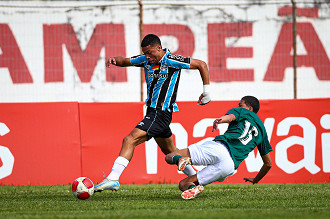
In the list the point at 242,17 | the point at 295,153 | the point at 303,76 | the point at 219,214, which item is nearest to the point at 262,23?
the point at 242,17

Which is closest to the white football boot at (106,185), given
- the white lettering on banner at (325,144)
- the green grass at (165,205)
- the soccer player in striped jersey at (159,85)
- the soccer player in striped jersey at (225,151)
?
the green grass at (165,205)

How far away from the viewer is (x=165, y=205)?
20.4 feet

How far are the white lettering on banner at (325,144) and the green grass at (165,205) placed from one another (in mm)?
1705

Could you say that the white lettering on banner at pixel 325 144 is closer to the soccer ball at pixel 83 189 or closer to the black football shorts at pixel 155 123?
the black football shorts at pixel 155 123

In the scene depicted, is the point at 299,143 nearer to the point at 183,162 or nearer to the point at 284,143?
the point at 284,143

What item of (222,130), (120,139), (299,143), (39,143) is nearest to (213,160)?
(222,130)

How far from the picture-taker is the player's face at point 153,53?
23.4 feet

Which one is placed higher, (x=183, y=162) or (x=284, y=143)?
(x=183, y=162)

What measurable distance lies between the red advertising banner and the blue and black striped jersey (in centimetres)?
236

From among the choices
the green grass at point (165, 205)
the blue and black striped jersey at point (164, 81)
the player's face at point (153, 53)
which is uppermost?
the player's face at point (153, 53)

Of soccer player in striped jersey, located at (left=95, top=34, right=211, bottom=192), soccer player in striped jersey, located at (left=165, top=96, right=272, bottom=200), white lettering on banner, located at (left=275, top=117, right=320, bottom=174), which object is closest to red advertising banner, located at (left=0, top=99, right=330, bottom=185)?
white lettering on banner, located at (left=275, top=117, right=320, bottom=174)

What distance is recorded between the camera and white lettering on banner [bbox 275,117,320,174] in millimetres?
9594

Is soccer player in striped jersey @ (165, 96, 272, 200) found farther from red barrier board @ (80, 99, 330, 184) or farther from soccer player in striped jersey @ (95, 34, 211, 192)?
red barrier board @ (80, 99, 330, 184)

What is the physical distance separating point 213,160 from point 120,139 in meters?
3.26
